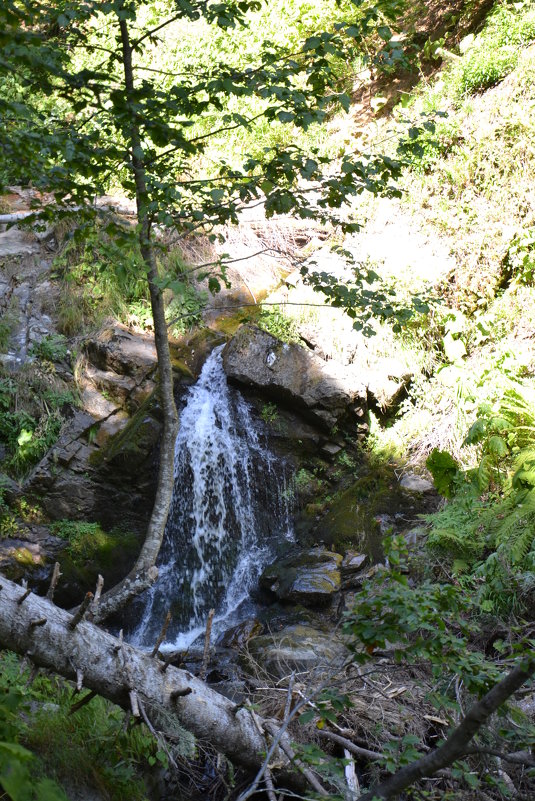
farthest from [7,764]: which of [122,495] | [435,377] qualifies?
[435,377]

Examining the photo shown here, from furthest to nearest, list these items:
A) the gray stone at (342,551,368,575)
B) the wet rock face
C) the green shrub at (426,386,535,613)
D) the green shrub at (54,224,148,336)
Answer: the green shrub at (54,224,148,336), the gray stone at (342,551,368,575), the wet rock face, the green shrub at (426,386,535,613)

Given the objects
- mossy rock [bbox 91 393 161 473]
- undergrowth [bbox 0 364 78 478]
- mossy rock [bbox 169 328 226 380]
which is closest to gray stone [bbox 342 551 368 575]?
mossy rock [bbox 91 393 161 473]

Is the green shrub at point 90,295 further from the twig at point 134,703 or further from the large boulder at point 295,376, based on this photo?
the twig at point 134,703

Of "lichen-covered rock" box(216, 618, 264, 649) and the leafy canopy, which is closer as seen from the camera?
the leafy canopy

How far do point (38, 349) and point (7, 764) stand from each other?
7090 mm

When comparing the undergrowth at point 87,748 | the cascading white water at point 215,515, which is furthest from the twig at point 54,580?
the cascading white water at point 215,515

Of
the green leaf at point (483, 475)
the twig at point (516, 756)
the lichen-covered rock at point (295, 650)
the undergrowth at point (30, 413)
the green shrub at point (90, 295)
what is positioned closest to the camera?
the twig at point (516, 756)

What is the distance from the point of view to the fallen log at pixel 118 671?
Answer: 2.85 m

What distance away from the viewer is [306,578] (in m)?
6.42

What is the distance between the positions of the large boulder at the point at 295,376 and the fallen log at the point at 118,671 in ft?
15.0

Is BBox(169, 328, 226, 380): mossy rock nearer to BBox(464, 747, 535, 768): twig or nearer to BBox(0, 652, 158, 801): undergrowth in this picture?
BBox(0, 652, 158, 801): undergrowth

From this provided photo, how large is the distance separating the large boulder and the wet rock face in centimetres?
167

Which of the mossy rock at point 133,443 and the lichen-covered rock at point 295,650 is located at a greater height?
the mossy rock at point 133,443

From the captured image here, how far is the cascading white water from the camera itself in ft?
22.4
